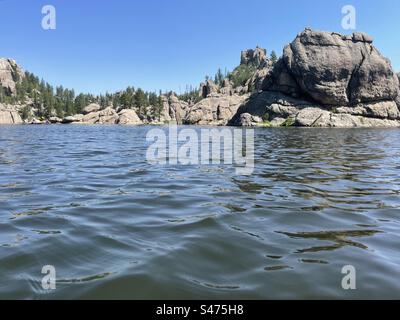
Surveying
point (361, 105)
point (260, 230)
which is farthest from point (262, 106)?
point (260, 230)

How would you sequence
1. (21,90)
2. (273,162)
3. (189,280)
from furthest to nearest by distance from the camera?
(21,90)
(273,162)
(189,280)

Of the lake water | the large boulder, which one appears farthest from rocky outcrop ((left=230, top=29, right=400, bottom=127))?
the lake water

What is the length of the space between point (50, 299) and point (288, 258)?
301 cm

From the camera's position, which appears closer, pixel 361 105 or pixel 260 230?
pixel 260 230

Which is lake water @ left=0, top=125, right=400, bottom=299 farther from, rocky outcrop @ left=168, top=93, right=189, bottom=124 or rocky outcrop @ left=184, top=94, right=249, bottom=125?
rocky outcrop @ left=168, top=93, right=189, bottom=124

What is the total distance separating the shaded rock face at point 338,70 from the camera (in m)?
90.4

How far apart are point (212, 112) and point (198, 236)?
392 ft

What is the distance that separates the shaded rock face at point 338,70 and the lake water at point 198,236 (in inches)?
3347

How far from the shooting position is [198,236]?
604 cm

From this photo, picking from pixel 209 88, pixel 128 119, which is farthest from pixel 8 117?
pixel 209 88

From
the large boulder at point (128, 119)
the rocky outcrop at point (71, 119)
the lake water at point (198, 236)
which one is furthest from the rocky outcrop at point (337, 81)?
the lake water at point (198, 236)

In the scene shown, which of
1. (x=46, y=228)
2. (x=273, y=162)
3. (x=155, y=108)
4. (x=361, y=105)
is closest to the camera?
(x=46, y=228)

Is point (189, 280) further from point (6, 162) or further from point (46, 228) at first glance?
point (6, 162)
